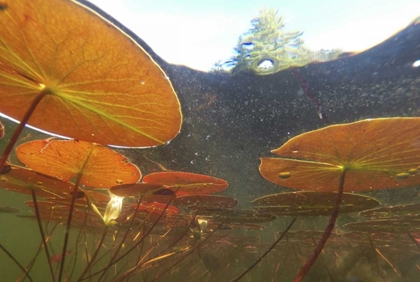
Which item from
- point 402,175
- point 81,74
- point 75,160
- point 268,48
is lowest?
point 402,175

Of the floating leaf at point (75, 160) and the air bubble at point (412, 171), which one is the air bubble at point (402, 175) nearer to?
the air bubble at point (412, 171)

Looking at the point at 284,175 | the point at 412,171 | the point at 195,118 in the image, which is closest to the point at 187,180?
the point at 284,175

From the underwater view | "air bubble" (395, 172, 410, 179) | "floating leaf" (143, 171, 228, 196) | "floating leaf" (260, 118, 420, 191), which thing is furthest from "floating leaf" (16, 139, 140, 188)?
"air bubble" (395, 172, 410, 179)

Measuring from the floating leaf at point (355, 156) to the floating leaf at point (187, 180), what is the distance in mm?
889

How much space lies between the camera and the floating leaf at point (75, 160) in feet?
10.5

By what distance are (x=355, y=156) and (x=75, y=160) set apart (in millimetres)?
3156

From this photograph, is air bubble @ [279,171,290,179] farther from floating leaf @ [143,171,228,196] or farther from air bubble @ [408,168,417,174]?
air bubble @ [408,168,417,174]

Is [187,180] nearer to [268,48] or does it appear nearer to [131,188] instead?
[131,188]

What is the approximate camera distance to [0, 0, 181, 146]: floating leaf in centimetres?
150

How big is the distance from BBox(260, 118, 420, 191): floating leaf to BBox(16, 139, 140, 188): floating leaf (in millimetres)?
1812

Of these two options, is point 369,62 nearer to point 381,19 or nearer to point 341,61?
point 341,61

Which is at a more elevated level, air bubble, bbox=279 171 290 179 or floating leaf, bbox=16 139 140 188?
floating leaf, bbox=16 139 140 188

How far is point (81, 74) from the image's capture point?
1843mm

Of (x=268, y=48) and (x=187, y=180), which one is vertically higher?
(x=268, y=48)
